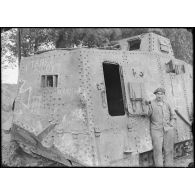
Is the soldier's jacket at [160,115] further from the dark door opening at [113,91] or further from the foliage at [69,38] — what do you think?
the foliage at [69,38]

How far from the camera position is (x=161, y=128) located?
520 cm

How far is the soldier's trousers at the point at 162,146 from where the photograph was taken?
5180 mm

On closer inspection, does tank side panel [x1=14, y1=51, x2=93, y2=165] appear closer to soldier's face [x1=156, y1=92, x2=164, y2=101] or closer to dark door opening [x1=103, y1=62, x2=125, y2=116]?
soldier's face [x1=156, y1=92, x2=164, y2=101]

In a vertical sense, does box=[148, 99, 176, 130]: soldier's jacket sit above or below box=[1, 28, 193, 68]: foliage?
below

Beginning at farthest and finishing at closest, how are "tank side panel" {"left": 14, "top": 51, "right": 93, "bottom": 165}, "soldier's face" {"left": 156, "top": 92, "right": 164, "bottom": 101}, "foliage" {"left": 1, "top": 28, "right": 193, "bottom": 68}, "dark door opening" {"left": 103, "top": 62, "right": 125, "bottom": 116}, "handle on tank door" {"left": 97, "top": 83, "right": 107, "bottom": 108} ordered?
1. "dark door opening" {"left": 103, "top": 62, "right": 125, "bottom": 116}
2. "foliage" {"left": 1, "top": 28, "right": 193, "bottom": 68}
3. "soldier's face" {"left": 156, "top": 92, "right": 164, "bottom": 101}
4. "handle on tank door" {"left": 97, "top": 83, "right": 107, "bottom": 108}
5. "tank side panel" {"left": 14, "top": 51, "right": 93, "bottom": 165}

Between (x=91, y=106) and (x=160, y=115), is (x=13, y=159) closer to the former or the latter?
(x=91, y=106)

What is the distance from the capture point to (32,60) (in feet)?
16.4

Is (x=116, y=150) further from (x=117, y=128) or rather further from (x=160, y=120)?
(x=160, y=120)

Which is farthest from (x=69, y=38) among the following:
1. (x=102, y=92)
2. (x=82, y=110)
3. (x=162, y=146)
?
(x=162, y=146)

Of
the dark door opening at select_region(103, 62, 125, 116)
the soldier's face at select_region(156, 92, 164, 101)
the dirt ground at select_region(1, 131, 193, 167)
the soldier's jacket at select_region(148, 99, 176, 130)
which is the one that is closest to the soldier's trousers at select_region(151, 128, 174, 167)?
the soldier's jacket at select_region(148, 99, 176, 130)

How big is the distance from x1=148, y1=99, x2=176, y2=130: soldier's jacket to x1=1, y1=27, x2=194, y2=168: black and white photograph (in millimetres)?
17

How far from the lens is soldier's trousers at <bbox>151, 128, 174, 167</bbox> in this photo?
5180 mm

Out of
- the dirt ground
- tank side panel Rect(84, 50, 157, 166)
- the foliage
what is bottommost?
the dirt ground

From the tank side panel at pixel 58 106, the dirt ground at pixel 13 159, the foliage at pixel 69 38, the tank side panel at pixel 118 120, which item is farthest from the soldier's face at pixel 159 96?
the dirt ground at pixel 13 159
